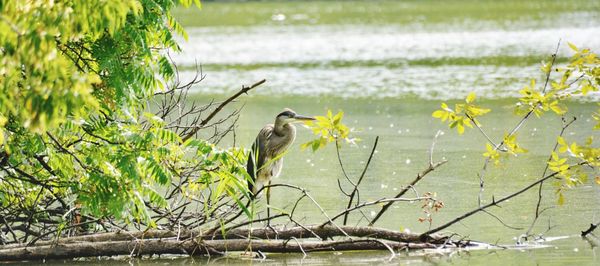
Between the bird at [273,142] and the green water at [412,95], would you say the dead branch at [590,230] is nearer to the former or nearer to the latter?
the green water at [412,95]

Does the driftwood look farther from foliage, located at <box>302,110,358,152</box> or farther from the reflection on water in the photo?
the reflection on water

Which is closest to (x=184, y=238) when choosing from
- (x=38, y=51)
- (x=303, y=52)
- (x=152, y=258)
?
(x=152, y=258)

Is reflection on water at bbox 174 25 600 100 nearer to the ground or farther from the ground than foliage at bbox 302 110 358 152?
farther from the ground

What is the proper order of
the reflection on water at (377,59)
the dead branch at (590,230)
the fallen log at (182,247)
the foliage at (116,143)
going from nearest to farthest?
the foliage at (116,143), the fallen log at (182,247), the dead branch at (590,230), the reflection on water at (377,59)

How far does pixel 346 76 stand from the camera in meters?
25.6

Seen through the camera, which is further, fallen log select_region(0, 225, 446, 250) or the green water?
the green water

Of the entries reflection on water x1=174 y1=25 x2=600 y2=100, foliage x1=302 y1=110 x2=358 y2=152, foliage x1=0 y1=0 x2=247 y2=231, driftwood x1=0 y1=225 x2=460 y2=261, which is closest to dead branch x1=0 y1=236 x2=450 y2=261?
driftwood x1=0 y1=225 x2=460 y2=261

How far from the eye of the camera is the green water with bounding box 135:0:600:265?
360 inches

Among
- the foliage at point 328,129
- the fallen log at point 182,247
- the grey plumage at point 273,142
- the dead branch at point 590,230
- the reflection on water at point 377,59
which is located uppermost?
the reflection on water at point 377,59

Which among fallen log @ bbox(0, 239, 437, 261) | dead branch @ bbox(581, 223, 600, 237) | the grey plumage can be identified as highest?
the grey plumage

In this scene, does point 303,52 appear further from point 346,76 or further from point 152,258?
point 152,258

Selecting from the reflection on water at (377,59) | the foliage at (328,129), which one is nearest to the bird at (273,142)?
the foliage at (328,129)

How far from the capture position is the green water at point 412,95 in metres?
9.16

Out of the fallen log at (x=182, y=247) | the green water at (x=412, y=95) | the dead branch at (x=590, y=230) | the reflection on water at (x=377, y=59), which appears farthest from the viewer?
the reflection on water at (x=377, y=59)
